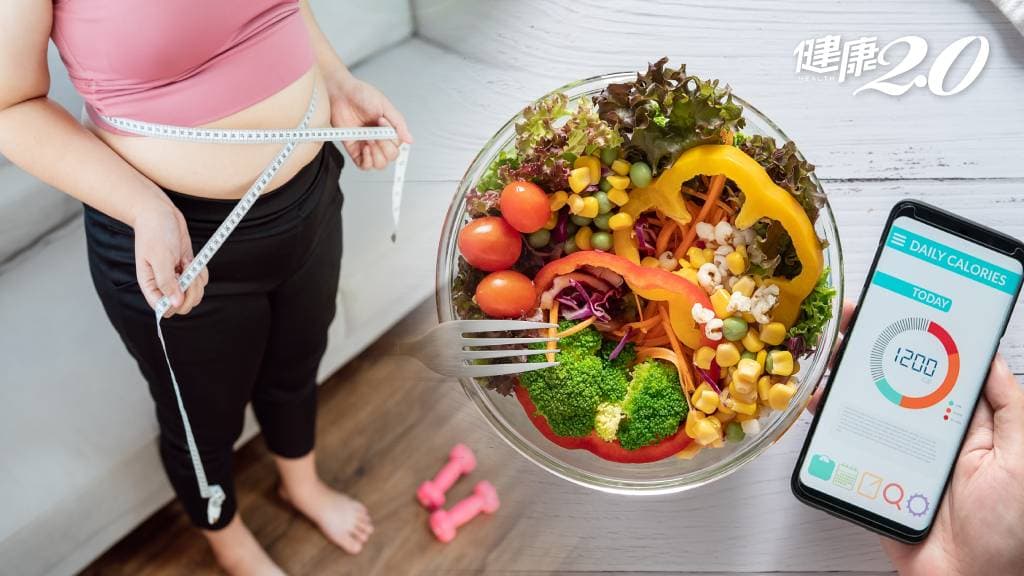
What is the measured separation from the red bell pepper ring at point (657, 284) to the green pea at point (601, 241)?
11 millimetres

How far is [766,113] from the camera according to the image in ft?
3.82

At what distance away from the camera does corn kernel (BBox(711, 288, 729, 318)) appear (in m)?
0.95

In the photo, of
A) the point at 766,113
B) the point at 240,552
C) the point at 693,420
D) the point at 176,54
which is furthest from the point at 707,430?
the point at 240,552

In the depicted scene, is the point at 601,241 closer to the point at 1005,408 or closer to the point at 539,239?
the point at 539,239

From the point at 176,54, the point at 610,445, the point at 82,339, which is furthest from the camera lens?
the point at 82,339

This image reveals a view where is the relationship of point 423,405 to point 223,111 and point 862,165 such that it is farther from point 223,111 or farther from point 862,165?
point 862,165

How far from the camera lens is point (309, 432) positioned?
1308 mm

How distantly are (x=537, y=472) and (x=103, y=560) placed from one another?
2.52 ft

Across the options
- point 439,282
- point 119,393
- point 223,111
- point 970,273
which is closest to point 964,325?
point 970,273

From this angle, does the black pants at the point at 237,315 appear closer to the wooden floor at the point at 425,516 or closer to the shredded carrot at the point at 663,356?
the wooden floor at the point at 425,516

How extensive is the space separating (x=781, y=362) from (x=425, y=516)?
690 mm

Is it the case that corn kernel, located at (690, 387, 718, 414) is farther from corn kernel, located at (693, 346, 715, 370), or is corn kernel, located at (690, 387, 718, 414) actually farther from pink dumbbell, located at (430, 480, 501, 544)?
pink dumbbell, located at (430, 480, 501, 544)

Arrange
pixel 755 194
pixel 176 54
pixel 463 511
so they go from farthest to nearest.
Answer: pixel 463 511
pixel 755 194
pixel 176 54

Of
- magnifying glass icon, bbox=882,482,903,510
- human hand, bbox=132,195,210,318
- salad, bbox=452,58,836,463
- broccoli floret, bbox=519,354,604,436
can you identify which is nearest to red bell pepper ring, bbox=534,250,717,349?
salad, bbox=452,58,836,463
